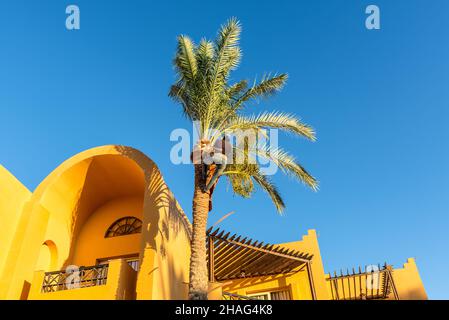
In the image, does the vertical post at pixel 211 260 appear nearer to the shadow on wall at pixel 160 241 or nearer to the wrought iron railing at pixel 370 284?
the shadow on wall at pixel 160 241

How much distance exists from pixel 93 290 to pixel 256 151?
19.4ft

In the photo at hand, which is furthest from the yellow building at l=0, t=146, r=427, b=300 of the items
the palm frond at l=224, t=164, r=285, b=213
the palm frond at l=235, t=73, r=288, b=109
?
the palm frond at l=235, t=73, r=288, b=109

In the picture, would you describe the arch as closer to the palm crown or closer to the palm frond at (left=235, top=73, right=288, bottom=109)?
the palm crown

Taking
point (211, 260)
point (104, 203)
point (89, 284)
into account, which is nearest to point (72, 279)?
point (89, 284)

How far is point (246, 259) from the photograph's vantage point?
42.7 feet

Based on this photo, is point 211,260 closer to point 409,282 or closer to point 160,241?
point 160,241

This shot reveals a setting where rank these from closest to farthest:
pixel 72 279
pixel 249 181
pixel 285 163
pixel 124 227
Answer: pixel 72 279
pixel 285 163
pixel 249 181
pixel 124 227

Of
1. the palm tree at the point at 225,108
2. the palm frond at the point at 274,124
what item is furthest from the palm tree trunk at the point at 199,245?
the palm frond at the point at 274,124

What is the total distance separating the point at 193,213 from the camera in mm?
9234

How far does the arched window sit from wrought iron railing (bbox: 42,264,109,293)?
302cm

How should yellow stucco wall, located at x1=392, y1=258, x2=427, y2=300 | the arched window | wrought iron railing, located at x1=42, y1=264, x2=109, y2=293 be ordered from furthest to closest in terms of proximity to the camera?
yellow stucco wall, located at x1=392, y1=258, x2=427, y2=300 < the arched window < wrought iron railing, located at x1=42, y1=264, x2=109, y2=293

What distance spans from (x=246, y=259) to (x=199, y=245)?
15.8 ft

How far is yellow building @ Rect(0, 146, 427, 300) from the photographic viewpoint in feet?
31.4

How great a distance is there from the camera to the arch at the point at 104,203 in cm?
959
